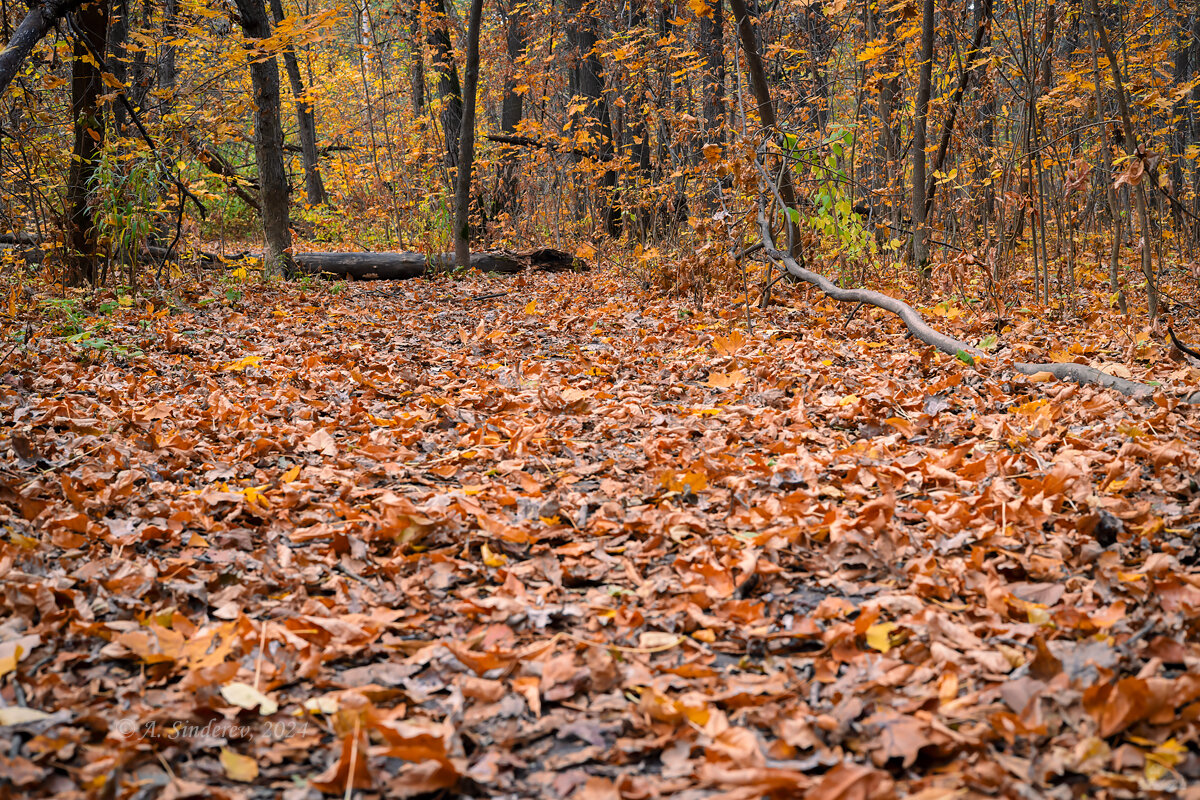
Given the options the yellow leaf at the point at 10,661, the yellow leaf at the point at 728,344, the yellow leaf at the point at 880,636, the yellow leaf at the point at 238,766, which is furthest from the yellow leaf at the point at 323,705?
the yellow leaf at the point at 728,344

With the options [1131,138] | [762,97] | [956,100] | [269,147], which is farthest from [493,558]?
[269,147]

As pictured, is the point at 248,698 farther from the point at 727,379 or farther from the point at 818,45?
the point at 818,45

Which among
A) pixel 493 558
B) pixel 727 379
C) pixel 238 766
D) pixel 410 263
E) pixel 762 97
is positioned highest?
pixel 762 97

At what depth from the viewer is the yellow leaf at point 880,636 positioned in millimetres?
1767

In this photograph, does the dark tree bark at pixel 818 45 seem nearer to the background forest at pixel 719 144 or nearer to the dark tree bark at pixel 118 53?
the background forest at pixel 719 144

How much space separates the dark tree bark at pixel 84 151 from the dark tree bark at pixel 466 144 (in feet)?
11.5

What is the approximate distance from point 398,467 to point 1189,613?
2.42 metres

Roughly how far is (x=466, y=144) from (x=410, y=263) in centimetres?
155

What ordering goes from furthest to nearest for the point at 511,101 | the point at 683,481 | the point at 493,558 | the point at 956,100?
the point at 511,101
the point at 956,100
the point at 683,481
the point at 493,558

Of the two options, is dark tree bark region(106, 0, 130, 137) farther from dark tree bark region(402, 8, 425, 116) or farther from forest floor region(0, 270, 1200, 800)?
forest floor region(0, 270, 1200, 800)

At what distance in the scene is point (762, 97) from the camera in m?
6.97

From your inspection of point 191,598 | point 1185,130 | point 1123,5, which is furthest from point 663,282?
point 1185,130

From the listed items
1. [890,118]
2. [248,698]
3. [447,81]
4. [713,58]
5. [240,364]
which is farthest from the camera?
[447,81]

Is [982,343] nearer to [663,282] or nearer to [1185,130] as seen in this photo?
[663,282]
